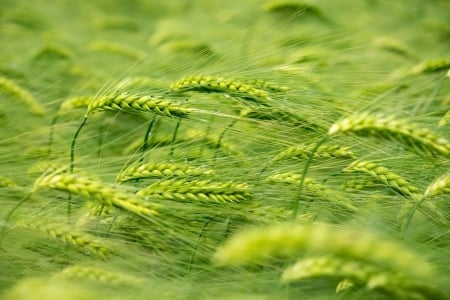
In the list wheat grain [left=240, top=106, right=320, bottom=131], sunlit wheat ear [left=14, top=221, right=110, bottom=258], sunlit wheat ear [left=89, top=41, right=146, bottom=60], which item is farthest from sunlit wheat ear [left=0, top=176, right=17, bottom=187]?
sunlit wheat ear [left=89, top=41, right=146, bottom=60]

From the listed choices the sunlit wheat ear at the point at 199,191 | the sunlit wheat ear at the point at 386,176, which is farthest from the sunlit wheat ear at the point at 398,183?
the sunlit wheat ear at the point at 199,191

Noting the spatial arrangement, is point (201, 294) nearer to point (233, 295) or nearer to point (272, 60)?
point (233, 295)

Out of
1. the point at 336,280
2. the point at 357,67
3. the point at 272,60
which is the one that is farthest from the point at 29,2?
the point at 336,280

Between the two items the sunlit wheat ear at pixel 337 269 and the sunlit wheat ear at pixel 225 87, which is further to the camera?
the sunlit wheat ear at pixel 225 87

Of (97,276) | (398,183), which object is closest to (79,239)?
(97,276)

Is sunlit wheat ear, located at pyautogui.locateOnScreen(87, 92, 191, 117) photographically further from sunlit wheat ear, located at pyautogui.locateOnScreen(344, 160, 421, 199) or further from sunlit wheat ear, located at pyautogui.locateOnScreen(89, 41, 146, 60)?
sunlit wheat ear, located at pyautogui.locateOnScreen(89, 41, 146, 60)

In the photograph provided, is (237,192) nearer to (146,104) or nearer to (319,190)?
(319,190)

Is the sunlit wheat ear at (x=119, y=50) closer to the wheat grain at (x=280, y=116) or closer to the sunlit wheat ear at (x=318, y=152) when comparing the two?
the wheat grain at (x=280, y=116)
